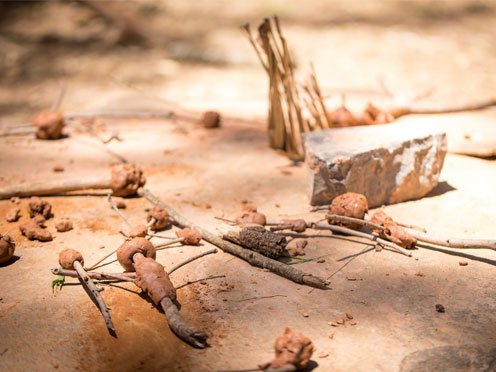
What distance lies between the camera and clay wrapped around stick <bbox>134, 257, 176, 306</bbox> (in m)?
1.75

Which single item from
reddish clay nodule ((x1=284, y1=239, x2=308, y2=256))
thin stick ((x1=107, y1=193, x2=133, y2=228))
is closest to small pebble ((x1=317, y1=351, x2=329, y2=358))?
reddish clay nodule ((x1=284, y1=239, x2=308, y2=256))

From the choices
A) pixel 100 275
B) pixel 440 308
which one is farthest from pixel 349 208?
pixel 100 275

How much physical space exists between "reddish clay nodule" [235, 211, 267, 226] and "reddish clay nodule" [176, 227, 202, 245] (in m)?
0.24

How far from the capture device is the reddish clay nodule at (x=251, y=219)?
94.0 inches

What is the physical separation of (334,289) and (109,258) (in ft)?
3.38

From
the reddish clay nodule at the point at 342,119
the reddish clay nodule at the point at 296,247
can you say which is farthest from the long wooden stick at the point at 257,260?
the reddish clay nodule at the point at 342,119

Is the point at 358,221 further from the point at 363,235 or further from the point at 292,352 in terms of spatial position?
the point at 292,352

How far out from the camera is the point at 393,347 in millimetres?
1598

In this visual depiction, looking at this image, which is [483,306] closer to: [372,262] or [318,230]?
[372,262]

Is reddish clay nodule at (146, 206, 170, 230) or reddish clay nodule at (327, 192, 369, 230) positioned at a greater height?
Answer: reddish clay nodule at (327, 192, 369, 230)

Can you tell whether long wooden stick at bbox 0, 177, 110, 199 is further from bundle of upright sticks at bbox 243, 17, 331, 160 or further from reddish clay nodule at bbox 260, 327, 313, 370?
reddish clay nodule at bbox 260, 327, 313, 370

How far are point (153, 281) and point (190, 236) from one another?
50 cm

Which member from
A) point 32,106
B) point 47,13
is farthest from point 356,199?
point 47,13

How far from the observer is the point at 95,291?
5.73ft
